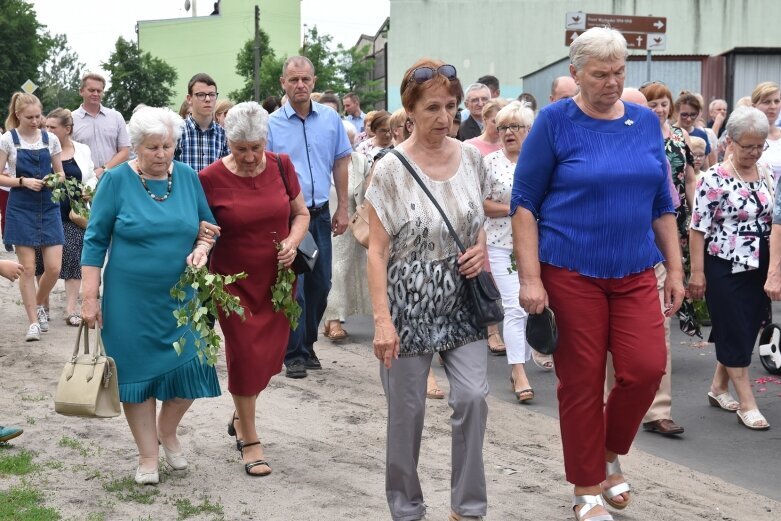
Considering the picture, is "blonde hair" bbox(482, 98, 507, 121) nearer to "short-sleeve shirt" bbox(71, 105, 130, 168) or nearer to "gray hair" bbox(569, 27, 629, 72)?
"gray hair" bbox(569, 27, 629, 72)

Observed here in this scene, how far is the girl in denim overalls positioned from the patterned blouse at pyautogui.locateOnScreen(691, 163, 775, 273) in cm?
610

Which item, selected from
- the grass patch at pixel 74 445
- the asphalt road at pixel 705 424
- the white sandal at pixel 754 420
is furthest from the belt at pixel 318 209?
the white sandal at pixel 754 420

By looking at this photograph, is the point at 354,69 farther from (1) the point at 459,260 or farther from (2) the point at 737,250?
(1) the point at 459,260

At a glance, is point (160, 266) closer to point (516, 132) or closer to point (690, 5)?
point (516, 132)

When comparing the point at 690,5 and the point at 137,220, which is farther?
the point at 690,5

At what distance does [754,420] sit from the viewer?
22.8 feet

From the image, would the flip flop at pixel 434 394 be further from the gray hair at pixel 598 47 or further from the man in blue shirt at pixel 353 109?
the man in blue shirt at pixel 353 109

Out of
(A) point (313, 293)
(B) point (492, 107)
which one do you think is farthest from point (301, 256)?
(B) point (492, 107)

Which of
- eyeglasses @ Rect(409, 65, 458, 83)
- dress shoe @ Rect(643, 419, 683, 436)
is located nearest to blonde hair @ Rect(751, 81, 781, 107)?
dress shoe @ Rect(643, 419, 683, 436)

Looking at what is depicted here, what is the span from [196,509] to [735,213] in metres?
3.99

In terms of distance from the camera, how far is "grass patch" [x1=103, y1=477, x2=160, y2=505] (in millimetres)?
5277

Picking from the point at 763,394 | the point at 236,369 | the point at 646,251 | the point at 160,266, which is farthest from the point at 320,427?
the point at 763,394

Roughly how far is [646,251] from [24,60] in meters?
65.0

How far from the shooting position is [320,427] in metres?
6.78
